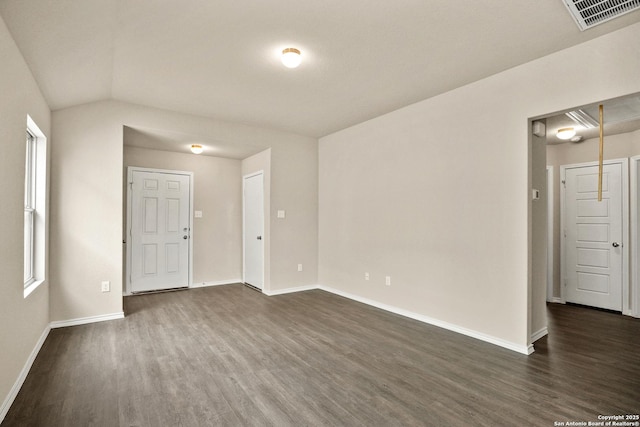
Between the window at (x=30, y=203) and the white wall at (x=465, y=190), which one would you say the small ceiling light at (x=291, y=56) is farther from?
the window at (x=30, y=203)

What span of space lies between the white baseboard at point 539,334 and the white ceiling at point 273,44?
2715 mm

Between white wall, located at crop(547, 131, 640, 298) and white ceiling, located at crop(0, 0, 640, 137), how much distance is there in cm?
283

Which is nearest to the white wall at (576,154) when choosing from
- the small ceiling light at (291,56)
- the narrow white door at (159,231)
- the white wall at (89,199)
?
the small ceiling light at (291,56)

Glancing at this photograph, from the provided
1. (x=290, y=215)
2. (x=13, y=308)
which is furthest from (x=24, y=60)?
(x=290, y=215)

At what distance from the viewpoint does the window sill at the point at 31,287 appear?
2.76 metres

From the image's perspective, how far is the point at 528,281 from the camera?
3027mm

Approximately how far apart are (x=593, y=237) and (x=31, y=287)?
22.8 feet

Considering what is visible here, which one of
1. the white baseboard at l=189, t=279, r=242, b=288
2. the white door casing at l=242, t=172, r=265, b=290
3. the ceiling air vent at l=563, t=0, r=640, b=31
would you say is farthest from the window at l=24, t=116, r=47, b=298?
the ceiling air vent at l=563, t=0, r=640, b=31

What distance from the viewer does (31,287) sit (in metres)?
2.96

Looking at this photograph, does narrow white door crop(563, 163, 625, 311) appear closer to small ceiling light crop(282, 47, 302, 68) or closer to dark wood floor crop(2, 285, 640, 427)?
dark wood floor crop(2, 285, 640, 427)

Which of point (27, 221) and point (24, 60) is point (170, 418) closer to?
point (27, 221)

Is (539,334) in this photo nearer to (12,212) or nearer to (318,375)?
(318,375)

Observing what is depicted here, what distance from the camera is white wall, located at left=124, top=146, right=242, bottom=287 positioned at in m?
5.88

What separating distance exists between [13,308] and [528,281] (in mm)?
4225
